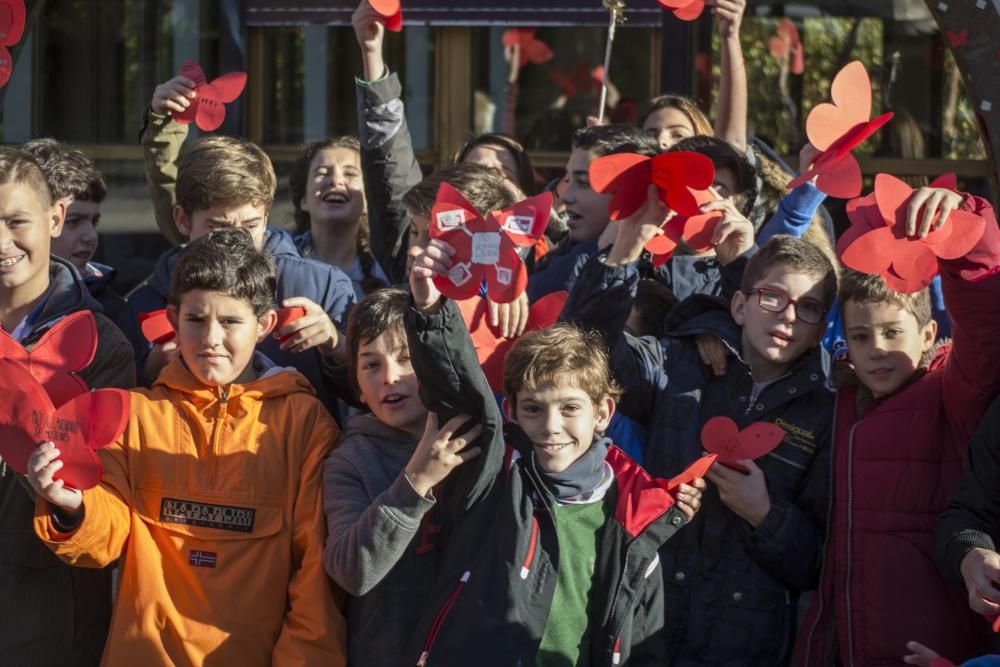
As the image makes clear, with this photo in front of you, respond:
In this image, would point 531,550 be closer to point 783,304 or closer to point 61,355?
point 783,304

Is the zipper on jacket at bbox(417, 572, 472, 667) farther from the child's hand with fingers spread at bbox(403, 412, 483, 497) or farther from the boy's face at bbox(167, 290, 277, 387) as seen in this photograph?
the boy's face at bbox(167, 290, 277, 387)

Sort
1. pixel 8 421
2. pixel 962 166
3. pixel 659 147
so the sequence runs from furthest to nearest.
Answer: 1. pixel 962 166
2. pixel 659 147
3. pixel 8 421

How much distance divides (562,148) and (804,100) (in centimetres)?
100

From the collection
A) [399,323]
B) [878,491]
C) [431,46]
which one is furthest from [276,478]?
[431,46]

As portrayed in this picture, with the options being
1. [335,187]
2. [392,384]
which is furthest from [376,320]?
[335,187]

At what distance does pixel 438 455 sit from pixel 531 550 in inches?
11.2

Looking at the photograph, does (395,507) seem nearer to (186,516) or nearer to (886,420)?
(186,516)

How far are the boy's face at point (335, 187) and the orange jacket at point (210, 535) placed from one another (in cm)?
108

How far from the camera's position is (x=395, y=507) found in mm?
2900

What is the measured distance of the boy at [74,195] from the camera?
4.00 metres

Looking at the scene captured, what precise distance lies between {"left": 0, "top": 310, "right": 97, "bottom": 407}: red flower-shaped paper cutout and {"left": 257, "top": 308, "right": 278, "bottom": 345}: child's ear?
0.39m

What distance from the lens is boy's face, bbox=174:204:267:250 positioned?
145 inches

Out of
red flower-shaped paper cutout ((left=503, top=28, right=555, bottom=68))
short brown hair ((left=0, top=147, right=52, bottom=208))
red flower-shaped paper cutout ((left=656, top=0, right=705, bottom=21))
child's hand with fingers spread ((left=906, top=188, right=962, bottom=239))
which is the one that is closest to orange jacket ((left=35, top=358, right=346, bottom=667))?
short brown hair ((left=0, top=147, right=52, bottom=208))

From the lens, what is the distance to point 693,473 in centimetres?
304
